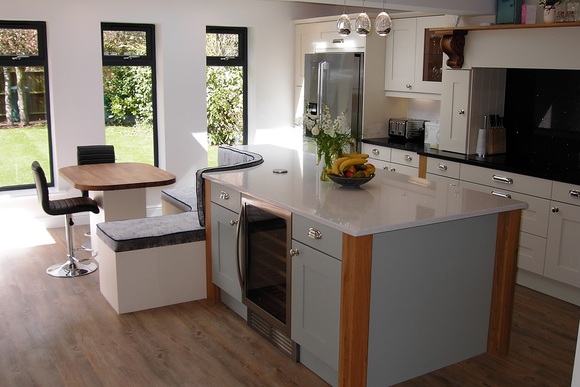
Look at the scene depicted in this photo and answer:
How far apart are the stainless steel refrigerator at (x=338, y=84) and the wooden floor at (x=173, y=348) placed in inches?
99.9

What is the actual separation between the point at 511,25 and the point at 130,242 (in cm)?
316

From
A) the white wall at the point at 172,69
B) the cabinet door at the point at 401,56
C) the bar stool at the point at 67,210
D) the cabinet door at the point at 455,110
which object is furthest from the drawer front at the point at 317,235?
the white wall at the point at 172,69

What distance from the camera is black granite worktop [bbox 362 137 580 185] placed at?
461 centimetres

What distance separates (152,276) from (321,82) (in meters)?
3.15

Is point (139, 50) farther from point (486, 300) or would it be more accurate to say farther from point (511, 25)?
point (486, 300)

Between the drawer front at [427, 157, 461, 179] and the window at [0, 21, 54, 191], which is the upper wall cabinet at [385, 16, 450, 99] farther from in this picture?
the window at [0, 21, 54, 191]

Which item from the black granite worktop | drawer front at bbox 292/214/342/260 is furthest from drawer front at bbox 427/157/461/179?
drawer front at bbox 292/214/342/260

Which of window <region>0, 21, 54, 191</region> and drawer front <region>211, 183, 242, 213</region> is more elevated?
window <region>0, 21, 54, 191</region>

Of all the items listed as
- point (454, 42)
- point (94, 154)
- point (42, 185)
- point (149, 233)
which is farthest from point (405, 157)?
point (42, 185)

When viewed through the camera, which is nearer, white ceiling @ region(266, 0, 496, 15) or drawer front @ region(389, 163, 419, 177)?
white ceiling @ region(266, 0, 496, 15)

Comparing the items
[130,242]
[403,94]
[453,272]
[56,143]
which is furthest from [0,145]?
[453,272]

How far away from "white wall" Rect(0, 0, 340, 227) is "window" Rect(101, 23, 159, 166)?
0.51 ft

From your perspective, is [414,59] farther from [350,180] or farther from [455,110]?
[350,180]

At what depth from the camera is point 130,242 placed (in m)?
4.30
